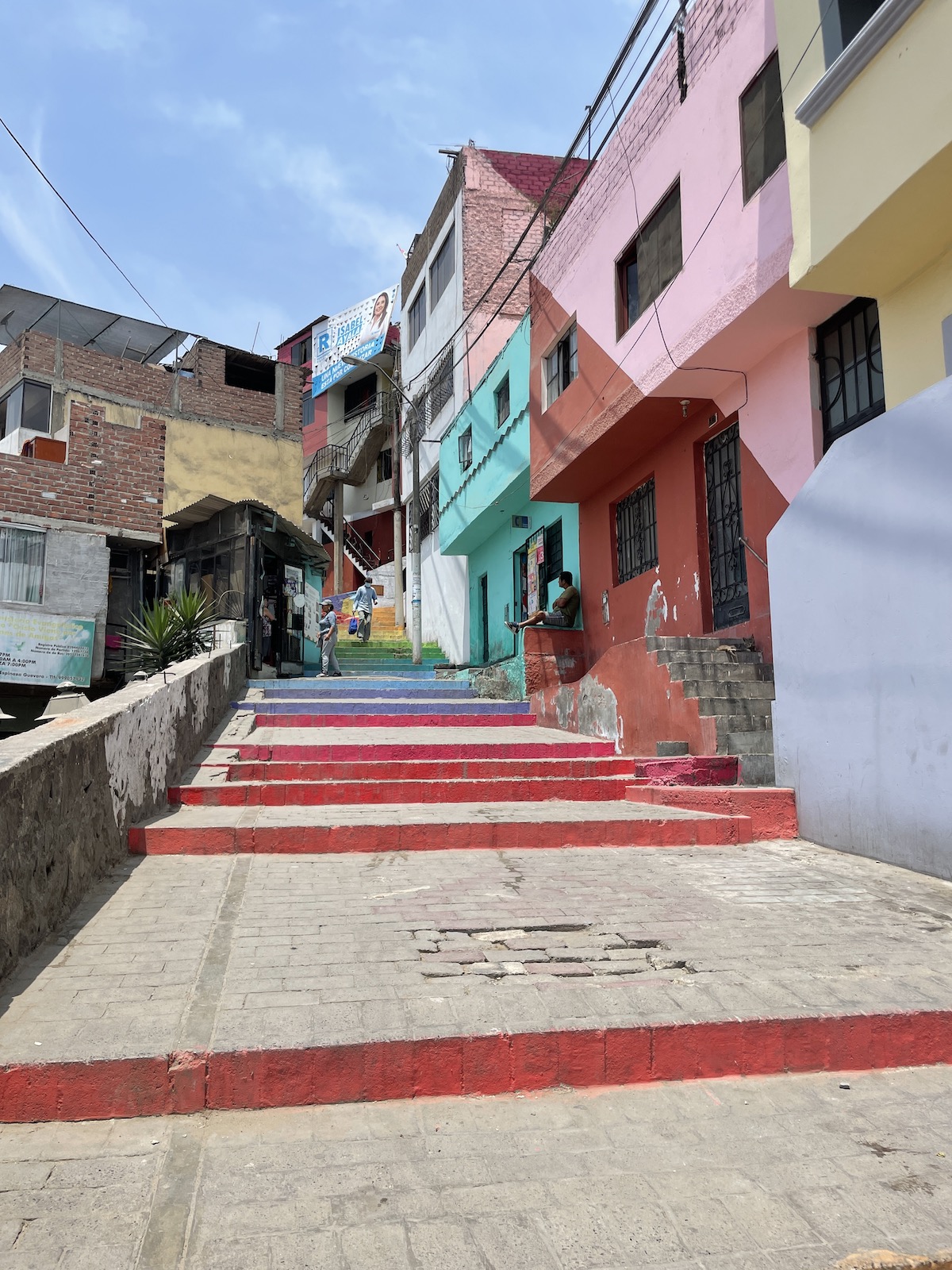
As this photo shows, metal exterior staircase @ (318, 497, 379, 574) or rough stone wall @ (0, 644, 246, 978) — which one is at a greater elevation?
metal exterior staircase @ (318, 497, 379, 574)

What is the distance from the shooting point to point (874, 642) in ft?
18.4

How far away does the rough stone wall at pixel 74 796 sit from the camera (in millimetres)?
3604

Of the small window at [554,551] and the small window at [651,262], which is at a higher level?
the small window at [651,262]

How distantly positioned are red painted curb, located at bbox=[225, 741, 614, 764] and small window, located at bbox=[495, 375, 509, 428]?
9022 millimetres

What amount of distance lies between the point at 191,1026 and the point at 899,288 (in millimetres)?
6360

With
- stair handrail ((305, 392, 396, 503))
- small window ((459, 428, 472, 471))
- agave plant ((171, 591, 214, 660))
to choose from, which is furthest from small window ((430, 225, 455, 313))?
agave plant ((171, 591, 214, 660))

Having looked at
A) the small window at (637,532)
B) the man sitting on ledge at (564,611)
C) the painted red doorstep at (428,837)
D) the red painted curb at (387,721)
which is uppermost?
the small window at (637,532)

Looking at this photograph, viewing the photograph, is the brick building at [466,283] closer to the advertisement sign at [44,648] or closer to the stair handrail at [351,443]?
the stair handrail at [351,443]

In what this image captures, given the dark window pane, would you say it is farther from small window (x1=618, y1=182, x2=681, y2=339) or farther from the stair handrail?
small window (x1=618, y1=182, x2=681, y2=339)

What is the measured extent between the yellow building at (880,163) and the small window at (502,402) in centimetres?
971

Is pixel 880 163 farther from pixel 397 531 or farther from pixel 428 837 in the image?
pixel 397 531

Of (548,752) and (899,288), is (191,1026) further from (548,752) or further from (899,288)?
(899,288)

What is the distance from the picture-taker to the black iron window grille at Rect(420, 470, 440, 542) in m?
23.0

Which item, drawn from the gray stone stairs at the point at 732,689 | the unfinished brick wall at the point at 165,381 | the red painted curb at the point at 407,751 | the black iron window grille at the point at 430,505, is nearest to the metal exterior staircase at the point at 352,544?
the black iron window grille at the point at 430,505
